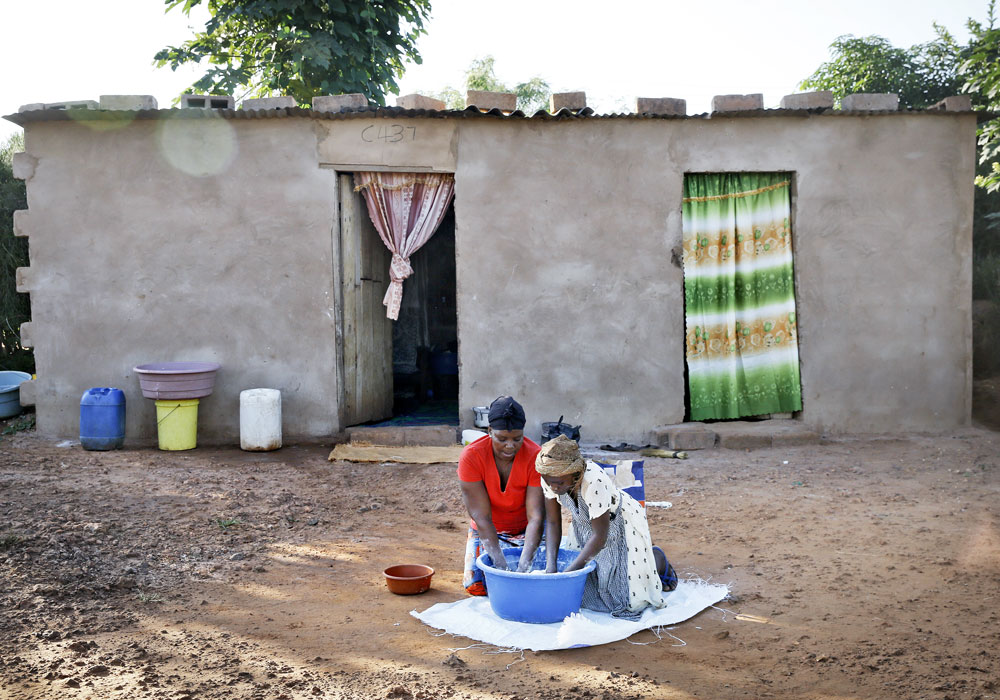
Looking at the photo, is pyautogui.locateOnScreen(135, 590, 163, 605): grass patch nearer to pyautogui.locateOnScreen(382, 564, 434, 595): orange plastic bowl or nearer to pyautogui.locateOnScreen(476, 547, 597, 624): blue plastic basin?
pyautogui.locateOnScreen(382, 564, 434, 595): orange plastic bowl

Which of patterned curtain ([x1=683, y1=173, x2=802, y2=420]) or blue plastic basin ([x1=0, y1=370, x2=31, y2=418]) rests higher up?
patterned curtain ([x1=683, y1=173, x2=802, y2=420])

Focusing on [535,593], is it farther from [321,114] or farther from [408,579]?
[321,114]

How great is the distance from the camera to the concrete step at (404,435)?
7945mm

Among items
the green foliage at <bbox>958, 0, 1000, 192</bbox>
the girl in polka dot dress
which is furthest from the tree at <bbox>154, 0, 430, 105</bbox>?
the girl in polka dot dress

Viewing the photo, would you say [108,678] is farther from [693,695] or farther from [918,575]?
[918,575]

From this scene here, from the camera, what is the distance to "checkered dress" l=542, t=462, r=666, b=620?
3.70 meters

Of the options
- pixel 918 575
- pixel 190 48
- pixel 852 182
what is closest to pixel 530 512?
pixel 918 575

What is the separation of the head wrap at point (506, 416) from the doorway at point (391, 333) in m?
4.61

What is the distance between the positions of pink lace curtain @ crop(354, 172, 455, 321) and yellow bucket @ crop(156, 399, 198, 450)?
238 centimetres

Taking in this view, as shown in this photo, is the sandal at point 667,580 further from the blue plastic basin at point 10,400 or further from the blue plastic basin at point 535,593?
the blue plastic basin at point 10,400

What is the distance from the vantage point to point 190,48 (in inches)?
519

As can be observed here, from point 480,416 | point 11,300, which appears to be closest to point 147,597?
point 480,416

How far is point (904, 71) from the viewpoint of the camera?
1364 centimetres

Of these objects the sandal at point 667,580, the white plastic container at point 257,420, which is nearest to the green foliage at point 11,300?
the white plastic container at point 257,420
